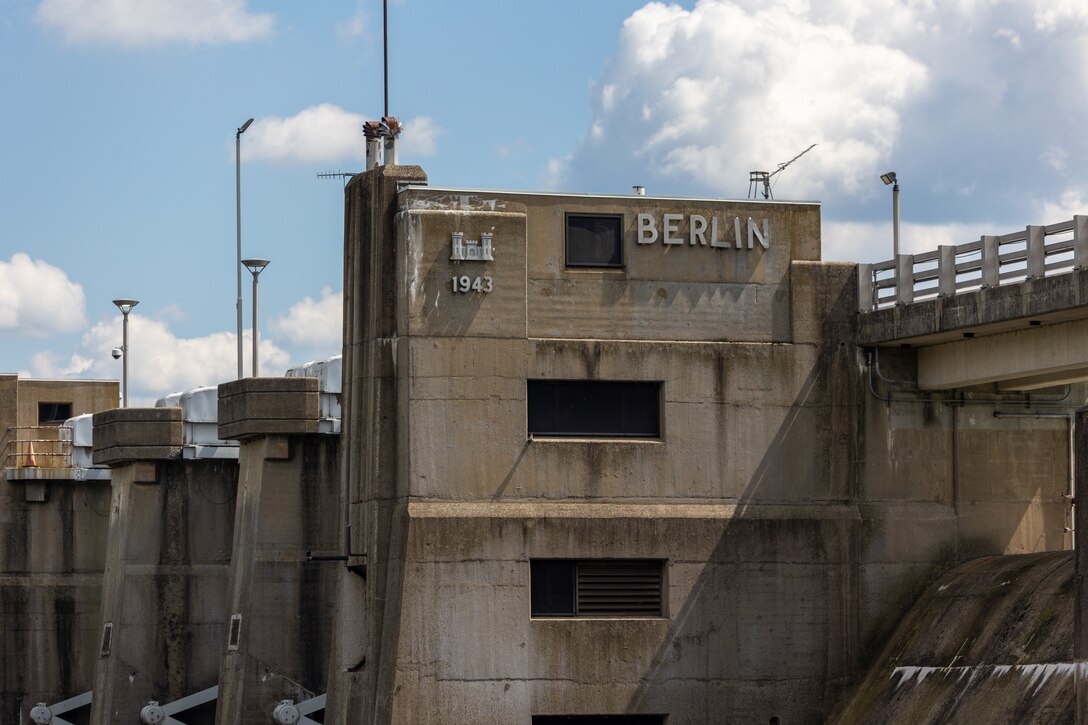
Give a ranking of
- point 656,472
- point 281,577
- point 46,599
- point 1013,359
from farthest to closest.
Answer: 1. point 46,599
2. point 281,577
3. point 656,472
4. point 1013,359

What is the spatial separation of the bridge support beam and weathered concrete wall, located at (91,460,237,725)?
77.3 ft

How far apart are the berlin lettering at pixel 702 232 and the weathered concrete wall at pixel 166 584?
21.1m

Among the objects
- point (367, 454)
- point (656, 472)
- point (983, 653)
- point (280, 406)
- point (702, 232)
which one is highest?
point (702, 232)

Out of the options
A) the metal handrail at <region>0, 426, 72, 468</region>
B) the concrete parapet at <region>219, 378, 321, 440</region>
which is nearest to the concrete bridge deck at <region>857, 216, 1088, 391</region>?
the concrete parapet at <region>219, 378, 321, 440</region>

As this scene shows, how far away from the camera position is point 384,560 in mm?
39656

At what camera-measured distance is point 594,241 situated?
40.4m

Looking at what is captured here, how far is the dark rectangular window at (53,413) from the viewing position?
243 feet

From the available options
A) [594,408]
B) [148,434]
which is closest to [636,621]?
[594,408]

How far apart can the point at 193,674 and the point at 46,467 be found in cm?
1110

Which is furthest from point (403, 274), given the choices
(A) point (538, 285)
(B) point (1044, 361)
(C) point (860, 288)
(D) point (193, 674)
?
(D) point (193, 674)

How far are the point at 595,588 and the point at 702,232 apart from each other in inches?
267

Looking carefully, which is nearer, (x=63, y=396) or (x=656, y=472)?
(x=656, y=472)

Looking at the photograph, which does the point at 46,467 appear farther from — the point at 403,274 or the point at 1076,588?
the point at 1076,588

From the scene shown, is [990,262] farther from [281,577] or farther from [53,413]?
[53,413]
